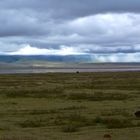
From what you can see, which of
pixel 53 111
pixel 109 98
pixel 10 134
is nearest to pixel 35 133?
pixel 10 134

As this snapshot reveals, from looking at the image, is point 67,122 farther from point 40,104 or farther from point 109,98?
point 109,98

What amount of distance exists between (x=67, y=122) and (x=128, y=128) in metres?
3.37

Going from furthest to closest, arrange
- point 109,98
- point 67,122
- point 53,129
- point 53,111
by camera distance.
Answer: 1. point 109,98
2. point 53,111
3. point 67,122
4. point 53,129

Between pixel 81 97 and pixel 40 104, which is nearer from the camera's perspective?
pixel 40 104

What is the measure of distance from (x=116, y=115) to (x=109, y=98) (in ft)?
35.0

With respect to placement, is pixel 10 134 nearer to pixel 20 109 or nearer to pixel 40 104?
pixel 20 109

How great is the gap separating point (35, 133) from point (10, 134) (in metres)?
0.98

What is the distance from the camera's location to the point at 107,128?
18578 millimetres

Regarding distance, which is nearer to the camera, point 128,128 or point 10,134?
point 10,134

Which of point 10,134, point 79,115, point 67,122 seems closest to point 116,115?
point 79,115

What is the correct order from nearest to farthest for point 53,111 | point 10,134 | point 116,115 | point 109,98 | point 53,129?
point 10,134 → point 53,129 → point 116,115 → point 53,111 → point 109,98

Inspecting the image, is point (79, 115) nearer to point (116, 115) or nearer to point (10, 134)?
point (116, 115)

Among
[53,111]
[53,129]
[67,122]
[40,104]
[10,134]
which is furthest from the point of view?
[40,104]

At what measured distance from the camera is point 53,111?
2539 cm
